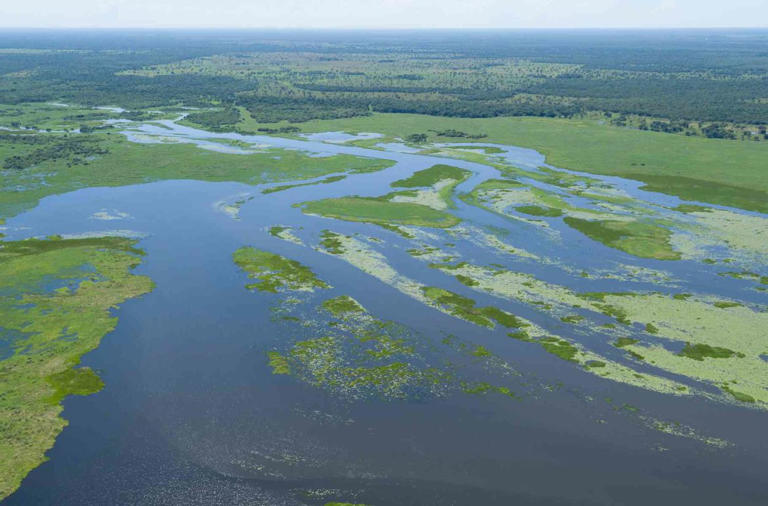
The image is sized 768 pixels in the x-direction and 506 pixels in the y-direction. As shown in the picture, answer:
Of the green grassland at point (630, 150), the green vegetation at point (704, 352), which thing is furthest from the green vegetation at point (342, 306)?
the green grassland at point (630, 150)

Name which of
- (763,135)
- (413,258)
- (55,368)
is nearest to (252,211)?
(413,258)

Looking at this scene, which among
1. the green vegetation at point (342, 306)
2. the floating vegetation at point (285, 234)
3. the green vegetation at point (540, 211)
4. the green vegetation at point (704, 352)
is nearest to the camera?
the green vegetation at point (704, 352)

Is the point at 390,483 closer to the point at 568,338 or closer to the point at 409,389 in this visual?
the point at 409,389

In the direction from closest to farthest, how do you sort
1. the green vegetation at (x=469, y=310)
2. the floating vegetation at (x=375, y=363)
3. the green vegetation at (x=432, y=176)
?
the floating vegetation at (x=375, y=363) → the green vegetation at (x=469, y=310) → the green vegetation at (x=432, y=176)

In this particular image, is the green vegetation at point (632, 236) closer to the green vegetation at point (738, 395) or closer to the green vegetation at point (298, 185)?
the green vegetation at point (738, 395)

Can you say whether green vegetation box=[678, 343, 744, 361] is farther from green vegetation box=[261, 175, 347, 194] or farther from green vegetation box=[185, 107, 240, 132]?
green vegetation box=[185, 107, 240, 132]

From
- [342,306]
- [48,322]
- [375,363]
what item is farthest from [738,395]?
[48,322]
